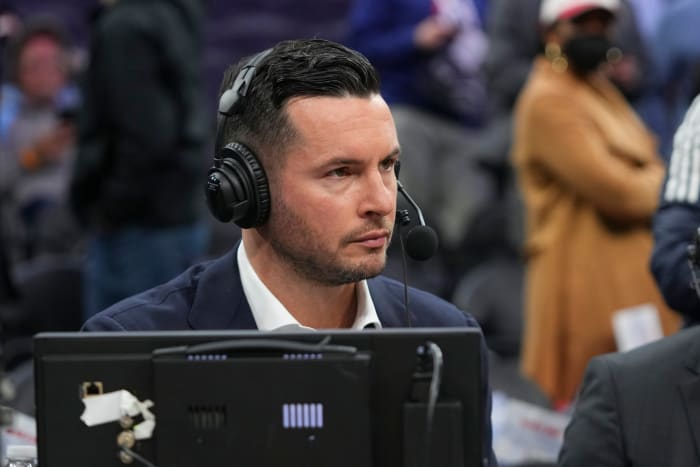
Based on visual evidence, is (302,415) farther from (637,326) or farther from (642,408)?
(637,326)

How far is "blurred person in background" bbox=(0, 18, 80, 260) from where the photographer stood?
7.52 meters

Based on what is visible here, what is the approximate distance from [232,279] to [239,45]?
6.09 m

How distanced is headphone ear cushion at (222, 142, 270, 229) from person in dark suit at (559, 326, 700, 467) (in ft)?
2.57

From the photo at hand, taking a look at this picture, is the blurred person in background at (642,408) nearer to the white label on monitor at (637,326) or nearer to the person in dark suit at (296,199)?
the person in dark suit at (296,199)

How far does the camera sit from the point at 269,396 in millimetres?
2205

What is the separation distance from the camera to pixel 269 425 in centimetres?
221

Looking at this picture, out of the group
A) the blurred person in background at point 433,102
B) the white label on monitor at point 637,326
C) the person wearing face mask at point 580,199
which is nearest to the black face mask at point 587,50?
the person wearing face mask at point 580,199

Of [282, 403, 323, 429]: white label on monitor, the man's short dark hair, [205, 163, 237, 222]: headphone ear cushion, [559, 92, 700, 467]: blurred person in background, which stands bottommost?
[559, 92, 700, 467]: blurred person in background

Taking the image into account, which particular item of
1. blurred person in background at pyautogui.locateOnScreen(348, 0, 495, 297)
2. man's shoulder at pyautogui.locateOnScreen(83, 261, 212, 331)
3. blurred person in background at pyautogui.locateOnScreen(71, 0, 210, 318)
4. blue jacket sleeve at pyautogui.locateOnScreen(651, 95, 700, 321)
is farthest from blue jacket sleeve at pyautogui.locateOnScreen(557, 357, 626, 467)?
blurred person in background at pyautogui.locateOnScreen(348, 0, 495, 297)

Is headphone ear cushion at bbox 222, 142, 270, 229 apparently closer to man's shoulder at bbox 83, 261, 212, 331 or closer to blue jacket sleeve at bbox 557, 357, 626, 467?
man's shoulder at bbox 83, 261, 212, 331

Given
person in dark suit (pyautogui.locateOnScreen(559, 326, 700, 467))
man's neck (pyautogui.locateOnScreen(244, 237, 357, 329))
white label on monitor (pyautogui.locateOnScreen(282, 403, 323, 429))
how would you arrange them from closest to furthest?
white label on monitor (pyautogui.locateOnScreen(282, 403, 323, 429))
man's neck (pyautogui.locateOnScreen(244, 237, 357, 329))
person in dark suit (pyautogui.locateOnScreen(559, 326, 700, 467))

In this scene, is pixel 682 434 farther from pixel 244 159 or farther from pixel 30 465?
pixel 30 465

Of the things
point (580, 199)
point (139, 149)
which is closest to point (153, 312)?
point (580, 199)

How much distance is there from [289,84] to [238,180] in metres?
0.19
